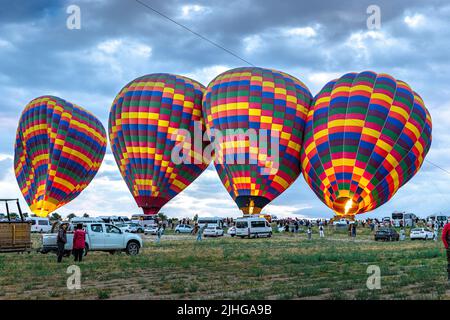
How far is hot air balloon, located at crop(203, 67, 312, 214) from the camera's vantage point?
157 feet

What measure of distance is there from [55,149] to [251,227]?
84.3 feet

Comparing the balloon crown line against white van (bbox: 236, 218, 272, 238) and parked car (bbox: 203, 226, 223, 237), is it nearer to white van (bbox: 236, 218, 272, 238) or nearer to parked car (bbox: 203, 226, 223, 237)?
parked car (bbox: 203, 226, 223, 237)

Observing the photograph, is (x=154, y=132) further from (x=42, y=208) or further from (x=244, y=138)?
(x=42, y=208)

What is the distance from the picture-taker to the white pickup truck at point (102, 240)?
23828 mm

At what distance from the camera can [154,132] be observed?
53.0m

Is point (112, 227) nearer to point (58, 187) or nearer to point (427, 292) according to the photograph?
point (427, 292)

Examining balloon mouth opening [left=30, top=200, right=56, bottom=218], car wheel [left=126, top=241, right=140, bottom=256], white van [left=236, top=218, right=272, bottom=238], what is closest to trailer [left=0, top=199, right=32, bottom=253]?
car wheel [left=126, top=241, right=140, bottom=256]

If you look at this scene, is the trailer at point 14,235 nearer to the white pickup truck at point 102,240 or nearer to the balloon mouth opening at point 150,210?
the white pickup truck at point 102,240

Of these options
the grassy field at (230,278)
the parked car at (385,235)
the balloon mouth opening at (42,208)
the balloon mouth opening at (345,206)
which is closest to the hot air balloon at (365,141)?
Result: the balloon mouth opening at (345,206)

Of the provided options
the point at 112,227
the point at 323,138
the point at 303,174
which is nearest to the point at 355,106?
the point at 323,138

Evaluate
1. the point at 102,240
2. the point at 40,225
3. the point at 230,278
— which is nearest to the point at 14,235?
the point at 102,240
